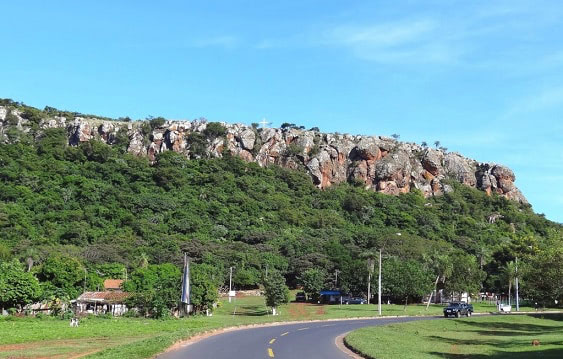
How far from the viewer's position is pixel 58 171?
130750mm

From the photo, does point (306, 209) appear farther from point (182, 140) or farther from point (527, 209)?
point (527, 209)

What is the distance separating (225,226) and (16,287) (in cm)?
6483

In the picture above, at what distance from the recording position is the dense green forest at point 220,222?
93.2 meters

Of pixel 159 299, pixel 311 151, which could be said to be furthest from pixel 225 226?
pixel 159 299

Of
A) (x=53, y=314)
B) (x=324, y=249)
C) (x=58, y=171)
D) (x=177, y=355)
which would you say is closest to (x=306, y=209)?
(x=324, y=249)

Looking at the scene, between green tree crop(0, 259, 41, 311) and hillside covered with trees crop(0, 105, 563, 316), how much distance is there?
1.59 feet

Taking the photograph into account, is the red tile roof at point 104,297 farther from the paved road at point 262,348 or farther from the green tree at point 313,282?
the paved road at point 262,348

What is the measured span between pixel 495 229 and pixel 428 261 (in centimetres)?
5704

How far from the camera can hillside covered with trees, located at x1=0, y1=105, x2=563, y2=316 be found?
86.4 meters

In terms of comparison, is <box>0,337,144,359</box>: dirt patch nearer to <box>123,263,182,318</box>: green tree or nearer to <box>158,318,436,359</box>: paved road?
<box>158,318,436,359</box>: paved road

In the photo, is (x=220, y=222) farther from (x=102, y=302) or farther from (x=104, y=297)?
(x=102, y=302)

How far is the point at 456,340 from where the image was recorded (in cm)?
3688

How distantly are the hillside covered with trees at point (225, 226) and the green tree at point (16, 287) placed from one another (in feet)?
1.59

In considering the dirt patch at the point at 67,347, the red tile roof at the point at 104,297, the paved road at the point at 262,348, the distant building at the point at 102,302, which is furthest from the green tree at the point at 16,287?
the paved road at the point at 262,348
